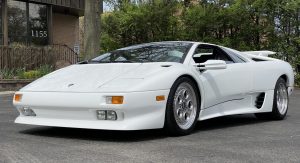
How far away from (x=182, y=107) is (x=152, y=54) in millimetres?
938

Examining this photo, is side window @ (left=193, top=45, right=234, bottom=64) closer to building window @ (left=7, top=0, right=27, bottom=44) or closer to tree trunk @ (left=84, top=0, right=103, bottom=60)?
tree trunk @ (left=84, top=0, right=103, bottom=60)

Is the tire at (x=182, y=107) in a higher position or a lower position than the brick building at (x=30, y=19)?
lower

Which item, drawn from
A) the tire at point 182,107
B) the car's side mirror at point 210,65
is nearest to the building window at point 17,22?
the car's side mirror at point 210,65

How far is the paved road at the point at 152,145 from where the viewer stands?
4.69 m

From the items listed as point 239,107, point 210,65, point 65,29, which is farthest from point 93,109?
point 65,29

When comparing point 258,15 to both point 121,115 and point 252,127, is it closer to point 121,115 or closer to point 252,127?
point 252,127

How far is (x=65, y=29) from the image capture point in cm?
2547

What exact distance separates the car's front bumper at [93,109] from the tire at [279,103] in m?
2.60

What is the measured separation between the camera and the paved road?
15.4 ft

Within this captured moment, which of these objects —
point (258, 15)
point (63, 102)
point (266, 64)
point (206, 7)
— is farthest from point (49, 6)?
point (63, 102)

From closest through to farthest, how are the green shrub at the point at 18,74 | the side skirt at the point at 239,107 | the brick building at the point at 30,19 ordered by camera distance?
1. the side skirt at the point at 239,107
2. the green shrub at the point at 18,74
3. the brick building at the point at 30,19

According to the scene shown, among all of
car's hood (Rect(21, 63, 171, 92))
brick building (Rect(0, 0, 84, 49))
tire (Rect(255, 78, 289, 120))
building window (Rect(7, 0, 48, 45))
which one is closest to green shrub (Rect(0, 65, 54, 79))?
brick building (Rect(0, 0, 84, 49))

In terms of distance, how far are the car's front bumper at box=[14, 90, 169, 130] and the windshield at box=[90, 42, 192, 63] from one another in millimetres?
830

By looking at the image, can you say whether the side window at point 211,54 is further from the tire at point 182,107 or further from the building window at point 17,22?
the building window at point 17,22
